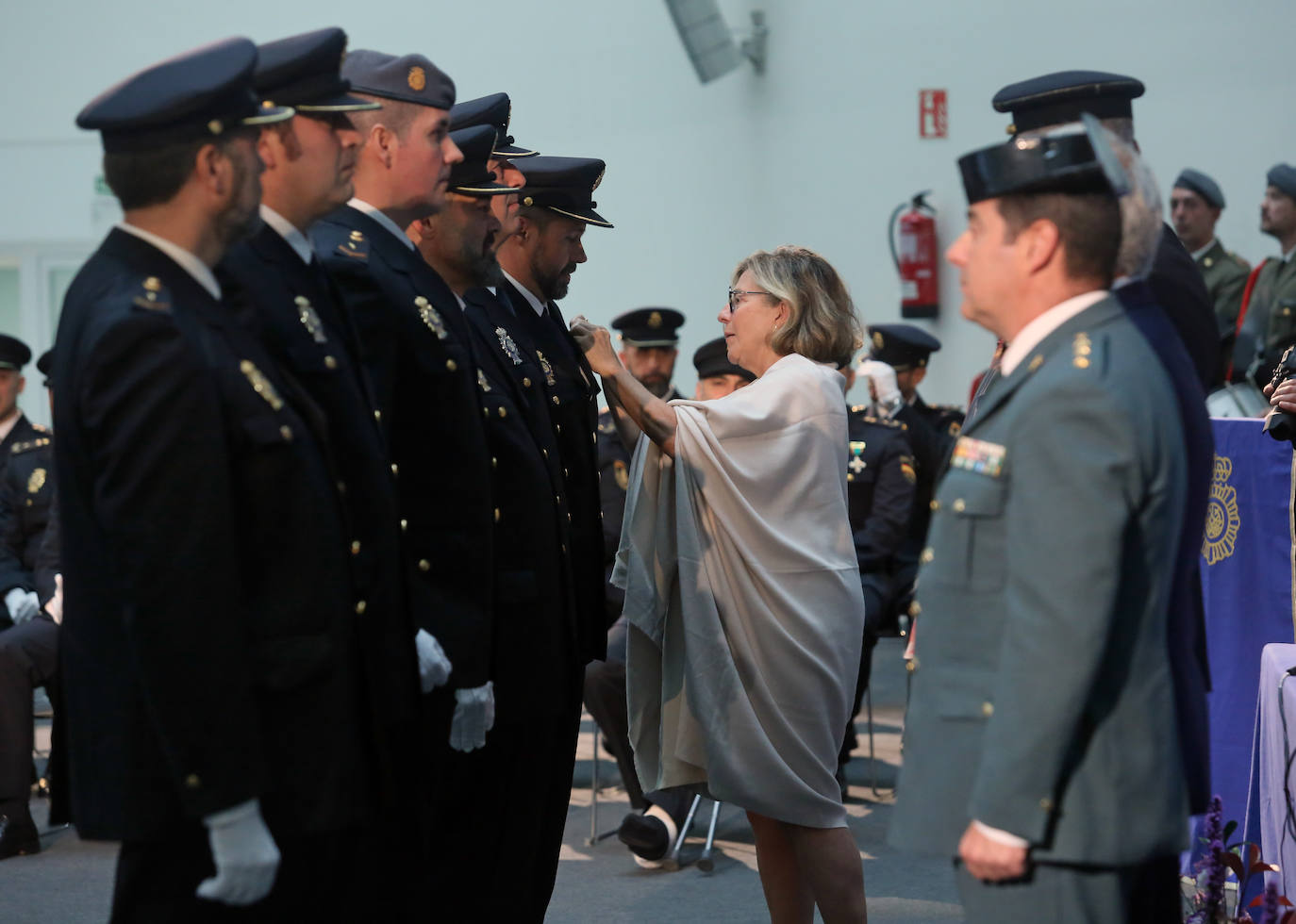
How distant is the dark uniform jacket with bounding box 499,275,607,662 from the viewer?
130 inches

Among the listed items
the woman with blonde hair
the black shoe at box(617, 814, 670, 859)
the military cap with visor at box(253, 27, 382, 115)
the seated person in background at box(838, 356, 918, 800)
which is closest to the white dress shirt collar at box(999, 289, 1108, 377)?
the military cap with visor at box(253, 27, 382, 115)

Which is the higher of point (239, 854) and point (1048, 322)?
point (1048, 322)

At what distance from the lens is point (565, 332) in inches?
137

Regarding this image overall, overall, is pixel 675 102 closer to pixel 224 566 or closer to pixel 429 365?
pixel 429 365

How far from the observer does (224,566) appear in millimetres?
1851

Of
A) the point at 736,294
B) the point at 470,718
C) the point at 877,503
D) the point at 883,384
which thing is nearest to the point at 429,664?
the point at 470,718

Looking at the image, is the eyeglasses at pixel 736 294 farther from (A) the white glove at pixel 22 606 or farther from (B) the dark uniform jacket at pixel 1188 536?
(A) the white glove at pixel 22 606

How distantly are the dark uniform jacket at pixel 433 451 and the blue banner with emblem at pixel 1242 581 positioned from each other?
207 cm

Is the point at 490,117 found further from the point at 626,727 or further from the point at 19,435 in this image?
the point at 19,435

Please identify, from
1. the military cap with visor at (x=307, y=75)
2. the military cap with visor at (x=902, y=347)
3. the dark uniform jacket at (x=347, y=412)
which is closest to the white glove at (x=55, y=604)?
the dark uniform jacket at (x=347, y=412)

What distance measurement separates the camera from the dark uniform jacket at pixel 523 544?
9.70 ft

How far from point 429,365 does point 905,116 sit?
22.1 ft

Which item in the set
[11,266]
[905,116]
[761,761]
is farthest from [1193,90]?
[11,266]

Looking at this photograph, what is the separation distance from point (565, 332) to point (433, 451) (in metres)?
0.91
